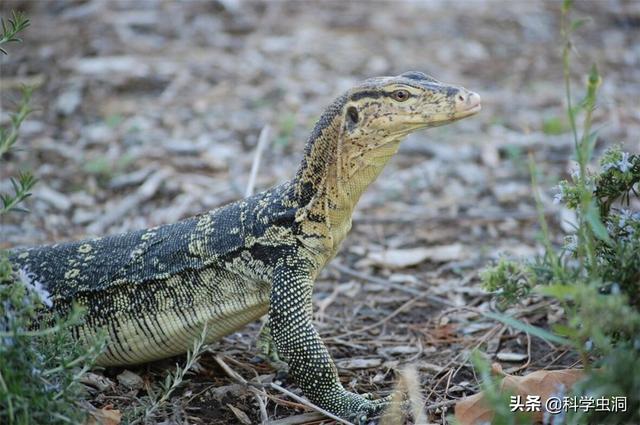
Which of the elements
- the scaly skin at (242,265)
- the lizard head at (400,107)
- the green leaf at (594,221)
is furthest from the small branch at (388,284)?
the green leaf at (594,221)

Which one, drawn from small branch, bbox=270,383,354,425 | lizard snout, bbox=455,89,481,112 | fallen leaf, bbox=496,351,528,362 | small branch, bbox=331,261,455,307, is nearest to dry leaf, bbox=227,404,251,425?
small branch, bbox=270,383,354,425

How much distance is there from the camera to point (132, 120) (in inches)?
394

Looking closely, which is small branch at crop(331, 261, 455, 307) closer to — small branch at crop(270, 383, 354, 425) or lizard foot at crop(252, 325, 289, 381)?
lizard foot at crop(252, 325, 289, 381)

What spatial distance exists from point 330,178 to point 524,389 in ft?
5.76

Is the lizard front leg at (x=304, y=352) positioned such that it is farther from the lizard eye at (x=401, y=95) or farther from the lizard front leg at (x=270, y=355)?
the lizard eye at (x=401, y=95)

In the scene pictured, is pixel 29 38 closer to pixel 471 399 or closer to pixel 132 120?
pixel 132 120

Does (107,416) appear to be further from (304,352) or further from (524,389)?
(524,389)

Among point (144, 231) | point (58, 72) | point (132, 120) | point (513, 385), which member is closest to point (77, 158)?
point (132, 120)

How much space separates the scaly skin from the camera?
4664mm

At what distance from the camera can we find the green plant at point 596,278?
9.98 ft

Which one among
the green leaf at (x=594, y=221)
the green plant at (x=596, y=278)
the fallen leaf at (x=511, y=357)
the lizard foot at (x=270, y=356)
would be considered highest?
the green leaf at (x=594, y=221)

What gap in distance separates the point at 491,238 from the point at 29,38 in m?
7.65

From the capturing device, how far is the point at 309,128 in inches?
394

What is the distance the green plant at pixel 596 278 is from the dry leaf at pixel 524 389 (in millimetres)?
211
